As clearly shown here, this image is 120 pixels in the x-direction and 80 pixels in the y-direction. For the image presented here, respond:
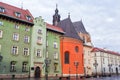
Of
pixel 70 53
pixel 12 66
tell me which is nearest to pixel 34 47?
pixel 12 66

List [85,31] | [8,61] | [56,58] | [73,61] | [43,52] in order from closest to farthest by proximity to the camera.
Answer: [8,61] → [43,52] → [56,58] → [73,61] → [85,31]

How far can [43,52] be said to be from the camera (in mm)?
44156

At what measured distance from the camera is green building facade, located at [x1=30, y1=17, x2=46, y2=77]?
41594mm

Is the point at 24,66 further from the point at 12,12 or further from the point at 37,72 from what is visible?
the point at 12,12

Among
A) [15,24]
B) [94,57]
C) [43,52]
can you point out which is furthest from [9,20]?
[94,57]

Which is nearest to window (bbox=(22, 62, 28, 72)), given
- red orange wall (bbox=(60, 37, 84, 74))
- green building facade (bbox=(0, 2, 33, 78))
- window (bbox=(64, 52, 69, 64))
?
green building facade (bbox=(0, 2, 33, 78))

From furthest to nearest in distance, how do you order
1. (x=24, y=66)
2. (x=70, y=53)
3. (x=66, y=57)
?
1. (x=70, y=53)
2. (x=66, y=57)
3. (x=24, y=66)

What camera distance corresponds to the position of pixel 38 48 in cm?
4306

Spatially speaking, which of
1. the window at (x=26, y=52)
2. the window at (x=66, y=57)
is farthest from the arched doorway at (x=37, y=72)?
the window at (x=66, y=57)

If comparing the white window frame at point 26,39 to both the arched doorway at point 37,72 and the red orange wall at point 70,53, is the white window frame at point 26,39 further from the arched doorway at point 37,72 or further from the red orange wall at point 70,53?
the red orange wall at point 70,53

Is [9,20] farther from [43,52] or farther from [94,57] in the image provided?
[94,57]

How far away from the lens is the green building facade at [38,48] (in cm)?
4159

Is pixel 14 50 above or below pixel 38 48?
below

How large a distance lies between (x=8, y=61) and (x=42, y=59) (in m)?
9.81
